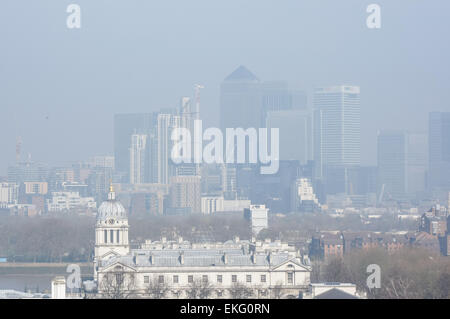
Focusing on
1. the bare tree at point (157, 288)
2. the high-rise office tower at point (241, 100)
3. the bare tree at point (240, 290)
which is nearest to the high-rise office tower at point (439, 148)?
the high-rise office tower at point (241, 100)

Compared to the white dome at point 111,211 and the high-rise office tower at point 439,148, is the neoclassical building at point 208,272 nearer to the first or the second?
the white dome at point 111,211

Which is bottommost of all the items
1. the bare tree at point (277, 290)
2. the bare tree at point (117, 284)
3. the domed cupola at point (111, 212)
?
the bare tree at point (277, 290)

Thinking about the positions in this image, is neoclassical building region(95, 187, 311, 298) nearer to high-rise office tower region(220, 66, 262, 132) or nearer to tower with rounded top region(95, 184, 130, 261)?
tower with rounded top region(95, 184, 130, 261)

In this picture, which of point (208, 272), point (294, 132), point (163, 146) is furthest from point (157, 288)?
point (294, 132)

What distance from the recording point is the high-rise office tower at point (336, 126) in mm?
107812

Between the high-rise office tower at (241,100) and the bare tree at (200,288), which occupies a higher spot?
the high-rise office tower at (241,100)

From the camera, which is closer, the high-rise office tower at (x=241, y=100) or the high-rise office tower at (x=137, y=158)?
the high-rise office tower at (x=137, y=158)

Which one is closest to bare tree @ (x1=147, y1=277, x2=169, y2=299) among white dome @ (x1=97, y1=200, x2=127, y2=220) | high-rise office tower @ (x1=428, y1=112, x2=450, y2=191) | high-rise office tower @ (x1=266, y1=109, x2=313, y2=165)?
white dome @ (x1=97, y1=200, x2=127, y2=220)

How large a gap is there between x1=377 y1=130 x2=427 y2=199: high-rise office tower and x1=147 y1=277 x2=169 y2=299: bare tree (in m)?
77.8

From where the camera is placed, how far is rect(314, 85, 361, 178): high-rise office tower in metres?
108

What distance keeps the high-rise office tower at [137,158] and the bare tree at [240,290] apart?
266 ft

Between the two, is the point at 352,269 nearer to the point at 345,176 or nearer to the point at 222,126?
the point at 345,176
